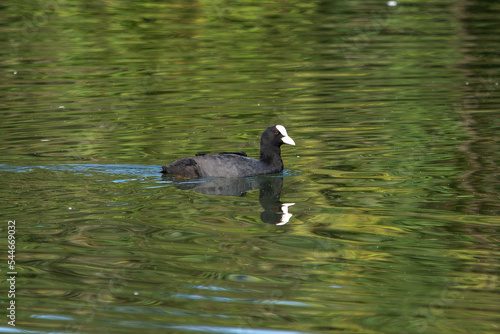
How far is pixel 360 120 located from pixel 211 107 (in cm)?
314

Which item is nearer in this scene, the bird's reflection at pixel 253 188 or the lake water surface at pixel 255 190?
the lake water surface at pixel 255 190

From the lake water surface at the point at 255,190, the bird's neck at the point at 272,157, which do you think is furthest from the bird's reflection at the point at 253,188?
the bird's neck at the point at 272,157

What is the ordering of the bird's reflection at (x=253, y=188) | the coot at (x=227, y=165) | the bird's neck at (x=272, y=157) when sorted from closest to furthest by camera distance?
1. the bird's reflection at (x=253, y=188)
2. the coot at (x=227, y=165)
3. the bird's neck at (x=272, y=157)

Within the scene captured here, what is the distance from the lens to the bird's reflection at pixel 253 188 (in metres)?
10.2

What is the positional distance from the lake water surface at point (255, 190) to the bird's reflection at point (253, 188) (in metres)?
0.05

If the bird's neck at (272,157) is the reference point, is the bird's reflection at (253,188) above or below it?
below

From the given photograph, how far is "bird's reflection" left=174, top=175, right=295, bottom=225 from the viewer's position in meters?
10.2

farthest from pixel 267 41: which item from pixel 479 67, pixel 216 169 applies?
pixel 216 169

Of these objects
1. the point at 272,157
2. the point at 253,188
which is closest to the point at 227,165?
the point at 253,188

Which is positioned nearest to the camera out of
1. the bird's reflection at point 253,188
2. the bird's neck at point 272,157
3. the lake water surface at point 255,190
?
the lake water surface at point 255,190

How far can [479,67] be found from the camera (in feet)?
63.7

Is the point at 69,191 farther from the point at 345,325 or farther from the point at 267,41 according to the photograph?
the point at 267,41

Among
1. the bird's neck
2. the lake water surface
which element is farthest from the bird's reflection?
the bird's neck

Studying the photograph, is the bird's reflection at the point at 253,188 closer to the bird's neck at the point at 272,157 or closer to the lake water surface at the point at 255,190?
the lake water surface at the point at 255,190
